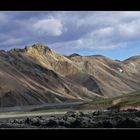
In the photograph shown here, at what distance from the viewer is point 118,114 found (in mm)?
3279

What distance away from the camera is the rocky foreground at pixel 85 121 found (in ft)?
9.78

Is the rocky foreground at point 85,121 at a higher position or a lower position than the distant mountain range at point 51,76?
lower

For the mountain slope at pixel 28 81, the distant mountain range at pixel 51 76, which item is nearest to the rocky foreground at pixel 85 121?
the distant mountain range at pixel 51 76

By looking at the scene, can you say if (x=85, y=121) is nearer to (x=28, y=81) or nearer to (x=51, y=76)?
(x=28, y=81)

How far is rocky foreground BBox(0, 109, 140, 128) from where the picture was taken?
2980mm

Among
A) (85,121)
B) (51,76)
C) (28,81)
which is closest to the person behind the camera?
(85,121)

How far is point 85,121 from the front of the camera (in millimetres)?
3105

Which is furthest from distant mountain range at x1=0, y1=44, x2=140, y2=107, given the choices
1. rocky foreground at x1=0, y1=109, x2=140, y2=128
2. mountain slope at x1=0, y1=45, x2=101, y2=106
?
rocky foreground at x1=0, y1=109, x2=140, y2=128

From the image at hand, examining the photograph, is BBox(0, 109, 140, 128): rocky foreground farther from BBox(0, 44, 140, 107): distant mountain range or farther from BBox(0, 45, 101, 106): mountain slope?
BBox(0, 45, 101, 106): mountain slope

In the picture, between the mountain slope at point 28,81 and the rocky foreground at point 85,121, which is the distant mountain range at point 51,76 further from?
the rocky foreground at point 85,121

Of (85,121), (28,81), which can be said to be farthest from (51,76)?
(85,121)

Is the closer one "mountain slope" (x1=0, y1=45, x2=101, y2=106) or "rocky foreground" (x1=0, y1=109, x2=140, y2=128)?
"rocky foreground" (x1=0, y1=109, x2=140, y2=128)
